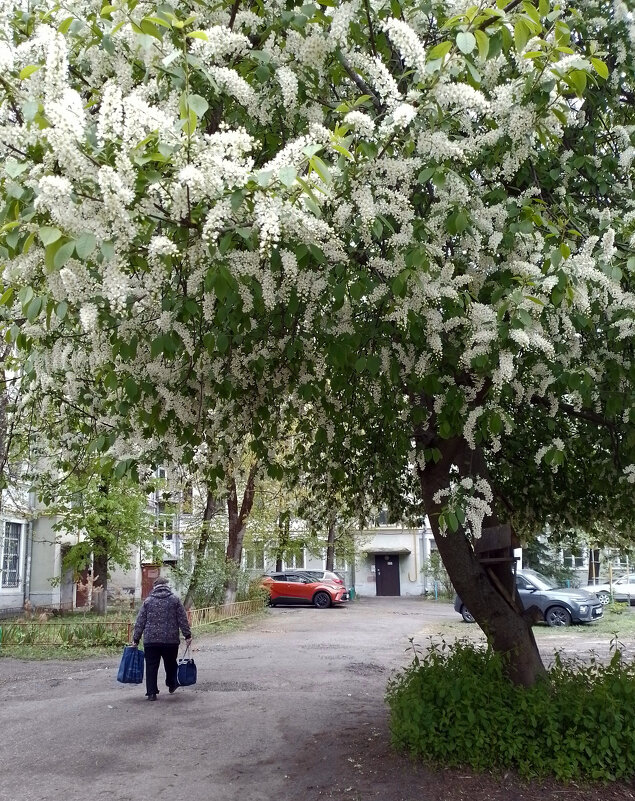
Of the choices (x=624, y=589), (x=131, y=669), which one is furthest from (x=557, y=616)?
(x=131, y=669)

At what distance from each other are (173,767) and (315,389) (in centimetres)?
377

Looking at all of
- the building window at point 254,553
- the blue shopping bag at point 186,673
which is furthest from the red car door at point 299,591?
the blue shopping bag at point 186,673

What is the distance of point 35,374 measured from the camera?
6.50 m

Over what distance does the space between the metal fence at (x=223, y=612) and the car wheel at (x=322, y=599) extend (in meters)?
4.97

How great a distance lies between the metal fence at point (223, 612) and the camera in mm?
19994

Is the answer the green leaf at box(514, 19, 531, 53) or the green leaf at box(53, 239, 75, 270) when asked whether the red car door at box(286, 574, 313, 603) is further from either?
the green leaf at box(53, 239, 75, 270)

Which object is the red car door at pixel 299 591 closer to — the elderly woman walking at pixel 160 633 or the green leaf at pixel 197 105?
the elderly woman walking at pixel 160 633

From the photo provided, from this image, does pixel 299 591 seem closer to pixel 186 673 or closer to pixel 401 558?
pixel 401 558

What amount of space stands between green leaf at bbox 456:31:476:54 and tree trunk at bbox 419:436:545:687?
413 cm

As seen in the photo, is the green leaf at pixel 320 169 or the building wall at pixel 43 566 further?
the building wall at pixel 43 566

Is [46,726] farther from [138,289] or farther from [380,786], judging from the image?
[138,289]

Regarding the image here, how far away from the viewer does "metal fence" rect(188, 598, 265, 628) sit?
19994mm

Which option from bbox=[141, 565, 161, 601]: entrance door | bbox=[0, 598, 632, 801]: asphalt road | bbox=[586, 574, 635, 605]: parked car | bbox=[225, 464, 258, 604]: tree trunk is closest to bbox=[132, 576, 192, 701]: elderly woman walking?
bbox=[0, 598, 632, 801]: asphalt road

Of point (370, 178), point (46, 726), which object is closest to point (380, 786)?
point (46, 726)
